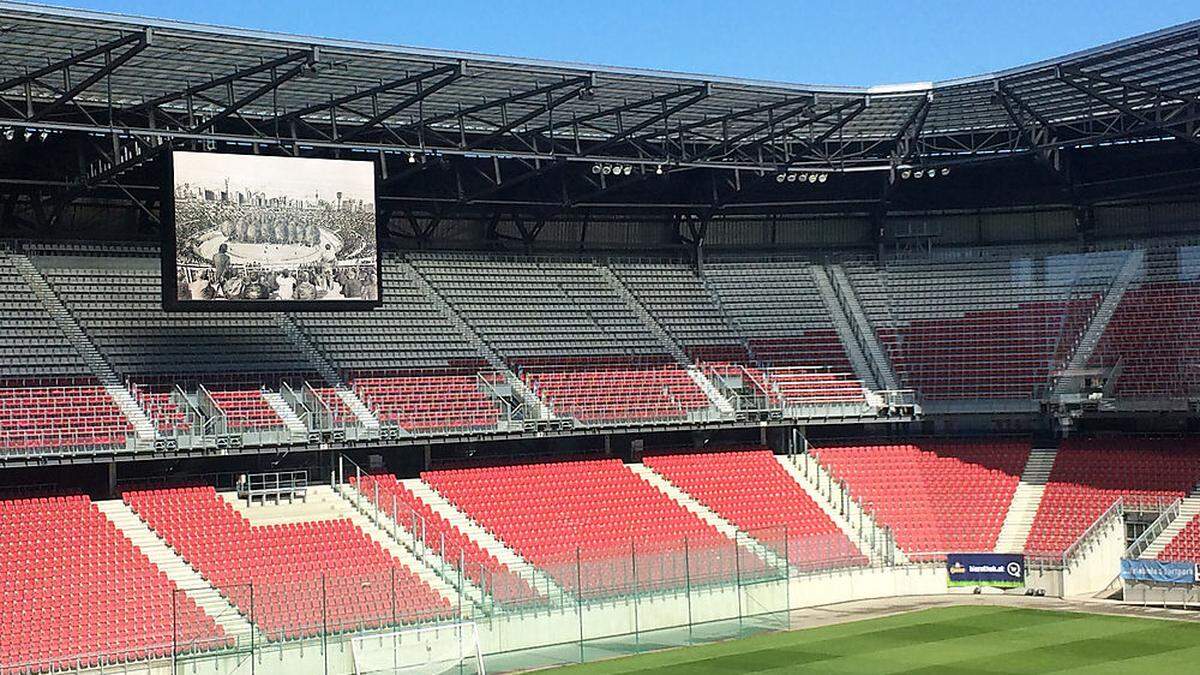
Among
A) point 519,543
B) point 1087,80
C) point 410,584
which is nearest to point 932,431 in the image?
point 1087,80

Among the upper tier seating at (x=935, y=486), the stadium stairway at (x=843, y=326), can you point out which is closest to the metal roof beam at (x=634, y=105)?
the stadium stairway at (x=843, y=326)

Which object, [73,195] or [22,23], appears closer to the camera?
[22,23]

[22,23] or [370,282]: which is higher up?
[22,23]

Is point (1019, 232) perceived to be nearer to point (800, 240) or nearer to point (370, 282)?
point (800, 240)

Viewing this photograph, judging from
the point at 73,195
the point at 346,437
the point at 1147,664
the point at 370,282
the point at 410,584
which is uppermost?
the point at 73,195

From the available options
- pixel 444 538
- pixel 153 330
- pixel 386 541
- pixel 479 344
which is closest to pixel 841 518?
pixel 479 344

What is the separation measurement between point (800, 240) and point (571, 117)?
15744mm

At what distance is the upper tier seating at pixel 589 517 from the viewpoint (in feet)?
119

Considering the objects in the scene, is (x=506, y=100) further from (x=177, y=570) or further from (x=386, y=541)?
(x=177, y=570)

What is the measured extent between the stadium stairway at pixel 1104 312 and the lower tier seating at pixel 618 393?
12200mm

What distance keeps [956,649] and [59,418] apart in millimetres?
22635

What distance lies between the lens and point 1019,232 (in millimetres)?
57531

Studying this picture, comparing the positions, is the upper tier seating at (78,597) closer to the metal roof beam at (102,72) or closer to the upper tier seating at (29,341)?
the upper tier seating at (29,341)

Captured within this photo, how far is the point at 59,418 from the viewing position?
128 feet
